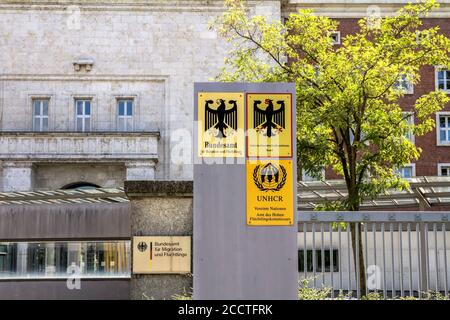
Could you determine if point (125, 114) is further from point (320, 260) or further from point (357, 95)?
point (320, 260)

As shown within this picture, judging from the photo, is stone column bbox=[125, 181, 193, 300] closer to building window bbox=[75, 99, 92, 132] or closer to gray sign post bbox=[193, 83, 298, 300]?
gray sign post bbox=[193, 83, 298, 300]

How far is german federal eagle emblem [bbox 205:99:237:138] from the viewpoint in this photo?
7.17 m

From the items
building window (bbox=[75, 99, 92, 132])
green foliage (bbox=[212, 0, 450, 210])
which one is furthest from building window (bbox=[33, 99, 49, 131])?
green foliage (bbox=[212, 0, 450, 210])

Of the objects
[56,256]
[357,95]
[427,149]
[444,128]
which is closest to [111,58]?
[427,149]

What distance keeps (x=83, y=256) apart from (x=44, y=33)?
27913mm

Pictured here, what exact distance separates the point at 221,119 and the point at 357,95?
29.2 feet

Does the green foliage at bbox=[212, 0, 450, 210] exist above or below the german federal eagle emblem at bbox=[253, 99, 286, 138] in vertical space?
above

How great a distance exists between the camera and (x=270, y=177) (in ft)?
23.5

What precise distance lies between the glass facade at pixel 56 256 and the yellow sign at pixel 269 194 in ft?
43.3

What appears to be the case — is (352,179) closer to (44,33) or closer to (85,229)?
(85,229)

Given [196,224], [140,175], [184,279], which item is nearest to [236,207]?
[196,224]

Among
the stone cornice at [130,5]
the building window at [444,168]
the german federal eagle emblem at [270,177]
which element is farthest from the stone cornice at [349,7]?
the german federal eagle emblem at [270,177]

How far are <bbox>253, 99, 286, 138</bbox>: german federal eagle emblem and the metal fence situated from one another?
2329mm

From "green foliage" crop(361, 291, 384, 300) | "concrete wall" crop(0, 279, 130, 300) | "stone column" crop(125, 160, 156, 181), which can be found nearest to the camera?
"green foliage" crop(361, 291, 384, 300)
